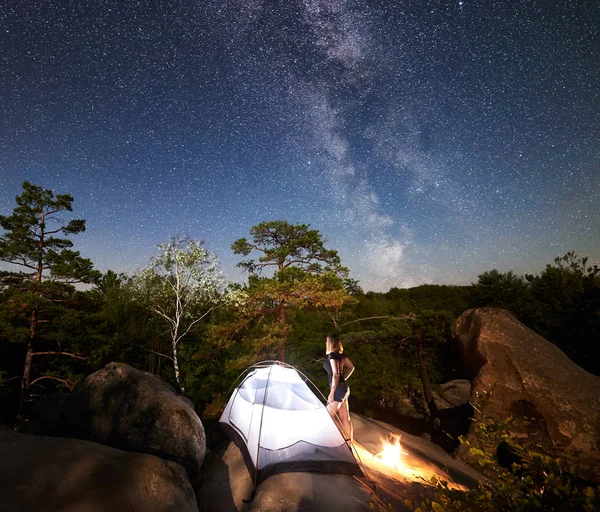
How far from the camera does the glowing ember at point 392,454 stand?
8.12 m

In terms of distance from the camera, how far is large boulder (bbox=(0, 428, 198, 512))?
382cm

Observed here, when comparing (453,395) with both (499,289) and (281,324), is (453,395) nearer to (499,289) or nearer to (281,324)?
(499,289)

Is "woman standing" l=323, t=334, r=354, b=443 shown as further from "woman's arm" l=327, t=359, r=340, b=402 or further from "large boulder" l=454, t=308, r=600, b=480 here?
"large boulder" l=454, t=308, r=600, b=480

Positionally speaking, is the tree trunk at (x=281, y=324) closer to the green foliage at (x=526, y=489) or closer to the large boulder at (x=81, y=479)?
the large boulder at (x=81, y=479)

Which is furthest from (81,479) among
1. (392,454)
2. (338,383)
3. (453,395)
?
(453,395)

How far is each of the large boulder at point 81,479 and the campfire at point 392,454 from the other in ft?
18.8

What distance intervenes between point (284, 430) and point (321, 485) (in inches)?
59.6

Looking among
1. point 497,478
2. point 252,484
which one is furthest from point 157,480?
point 497,478

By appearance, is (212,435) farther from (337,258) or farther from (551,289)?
(551,289)

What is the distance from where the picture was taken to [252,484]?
22.4 ft

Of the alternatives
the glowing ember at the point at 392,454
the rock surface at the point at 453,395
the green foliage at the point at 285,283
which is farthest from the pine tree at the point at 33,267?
the rock surface at the point at 453,395

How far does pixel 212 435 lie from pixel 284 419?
433cm

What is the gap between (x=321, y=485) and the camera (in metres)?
6.33

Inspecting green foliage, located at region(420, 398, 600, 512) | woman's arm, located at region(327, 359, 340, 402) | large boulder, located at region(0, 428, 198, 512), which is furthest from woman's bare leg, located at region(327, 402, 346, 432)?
green foliage, located at region(420, 398, 600, 512)
